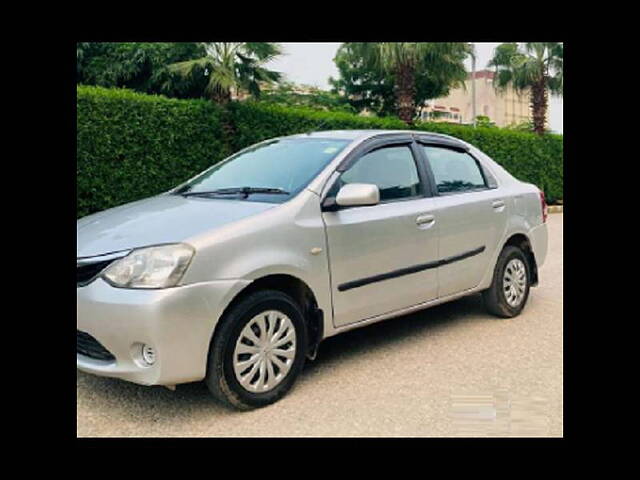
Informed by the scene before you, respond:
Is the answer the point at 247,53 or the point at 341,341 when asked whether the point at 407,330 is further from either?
the point at 247,53

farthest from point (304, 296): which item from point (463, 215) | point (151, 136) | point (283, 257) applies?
point (151, 136)

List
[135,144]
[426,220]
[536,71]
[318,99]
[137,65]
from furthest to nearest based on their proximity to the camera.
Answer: [318,99]
[536,71]
[137,65]
[135,144]
[426,220]

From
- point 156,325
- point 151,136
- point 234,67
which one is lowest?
point 156,325

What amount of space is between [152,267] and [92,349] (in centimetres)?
61

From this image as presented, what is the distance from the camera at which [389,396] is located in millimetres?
3520

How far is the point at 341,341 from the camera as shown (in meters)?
4.62

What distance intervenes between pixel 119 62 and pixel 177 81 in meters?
1.85

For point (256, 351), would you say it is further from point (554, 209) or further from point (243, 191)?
point (554, 209)

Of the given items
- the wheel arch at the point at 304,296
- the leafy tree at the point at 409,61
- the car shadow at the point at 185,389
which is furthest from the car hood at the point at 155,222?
the leafy tree at the point at 409,61

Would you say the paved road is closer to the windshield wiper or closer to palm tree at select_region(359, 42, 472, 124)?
the windshield wiper

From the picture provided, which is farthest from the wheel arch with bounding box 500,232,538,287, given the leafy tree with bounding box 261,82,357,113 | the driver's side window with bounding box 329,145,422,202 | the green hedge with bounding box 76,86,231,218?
the leafy tree with bounding box 261,82,357,113

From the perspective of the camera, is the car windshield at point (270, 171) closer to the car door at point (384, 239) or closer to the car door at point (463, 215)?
the car door at point (384, 239)

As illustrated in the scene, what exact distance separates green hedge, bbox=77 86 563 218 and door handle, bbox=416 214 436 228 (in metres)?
2.95

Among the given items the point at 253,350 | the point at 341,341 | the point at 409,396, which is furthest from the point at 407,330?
the point at 253,350
